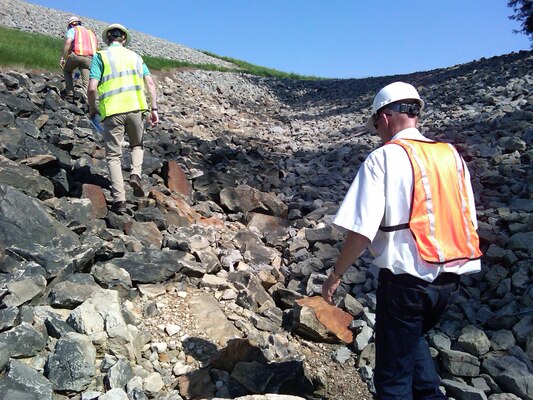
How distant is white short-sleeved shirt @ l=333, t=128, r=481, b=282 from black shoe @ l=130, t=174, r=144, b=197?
448cm

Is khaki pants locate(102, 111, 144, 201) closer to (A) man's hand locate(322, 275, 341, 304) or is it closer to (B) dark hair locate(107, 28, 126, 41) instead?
(B) dark hair locate(107, 28, 126, 41)

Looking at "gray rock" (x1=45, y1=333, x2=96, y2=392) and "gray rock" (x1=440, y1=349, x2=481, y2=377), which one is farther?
"gray rock" (x1=440, y1=349, x2=481, y2=377)

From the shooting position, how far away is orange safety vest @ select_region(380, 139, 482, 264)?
2.52 m

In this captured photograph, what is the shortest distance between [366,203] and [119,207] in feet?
14.1

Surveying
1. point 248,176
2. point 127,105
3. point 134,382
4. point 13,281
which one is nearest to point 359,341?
point 134,382

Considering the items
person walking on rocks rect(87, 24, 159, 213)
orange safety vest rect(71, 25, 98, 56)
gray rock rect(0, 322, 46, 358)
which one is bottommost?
gray rock rect(0, 322, 46, 358)

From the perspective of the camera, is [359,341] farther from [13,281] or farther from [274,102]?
[274,102]

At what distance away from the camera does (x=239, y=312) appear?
470cm

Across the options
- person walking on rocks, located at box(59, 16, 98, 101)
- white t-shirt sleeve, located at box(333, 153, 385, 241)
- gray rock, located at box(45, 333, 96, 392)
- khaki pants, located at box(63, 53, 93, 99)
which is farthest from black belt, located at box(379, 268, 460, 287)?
person walking on rocks, located at box(59, 16, 98, 101)

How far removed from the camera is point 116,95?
5.97 metres

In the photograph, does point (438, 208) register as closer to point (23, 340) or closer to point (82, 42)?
point (23, 340)

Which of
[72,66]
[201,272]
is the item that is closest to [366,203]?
[201,272]

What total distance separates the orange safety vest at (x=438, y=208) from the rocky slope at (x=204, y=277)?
1.39 meters

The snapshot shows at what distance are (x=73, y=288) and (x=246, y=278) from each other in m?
1.99
